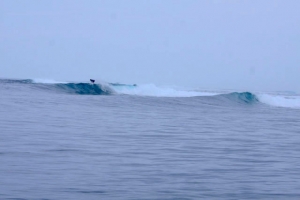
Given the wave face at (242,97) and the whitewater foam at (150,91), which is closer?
the wave face at (242,97)

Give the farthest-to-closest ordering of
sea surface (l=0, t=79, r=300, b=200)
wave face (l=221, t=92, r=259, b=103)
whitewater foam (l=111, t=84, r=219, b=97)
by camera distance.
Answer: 1. whitewater foam (l=111, t=84, r=219, b=97)
2. wave face (l=221, t=92, r=259, b=103)
3. sea surface (l=0, t=79, r=300, b=200)

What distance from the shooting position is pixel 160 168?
21.8 feet

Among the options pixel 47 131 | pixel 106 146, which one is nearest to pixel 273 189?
pixel 106 146

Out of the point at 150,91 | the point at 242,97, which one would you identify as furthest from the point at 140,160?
the point at 150,91

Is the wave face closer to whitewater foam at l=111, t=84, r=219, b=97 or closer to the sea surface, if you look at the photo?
whitewater foam at l=111, t=84, r=219, b=97

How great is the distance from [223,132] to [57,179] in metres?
6.16

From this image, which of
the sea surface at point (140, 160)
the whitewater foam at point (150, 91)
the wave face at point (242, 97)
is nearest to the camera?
the sea surface at point (140, 160)

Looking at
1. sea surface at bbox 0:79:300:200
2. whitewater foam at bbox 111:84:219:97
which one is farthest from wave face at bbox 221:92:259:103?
sea surface at bbox 0:79:300:200

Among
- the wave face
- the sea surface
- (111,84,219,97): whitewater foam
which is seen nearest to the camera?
the sea surface

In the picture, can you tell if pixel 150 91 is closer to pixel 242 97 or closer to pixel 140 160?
pixel 242 97

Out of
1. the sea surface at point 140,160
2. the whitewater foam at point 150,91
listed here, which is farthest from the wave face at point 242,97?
the sea surface at point 140,160

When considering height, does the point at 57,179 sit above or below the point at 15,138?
below

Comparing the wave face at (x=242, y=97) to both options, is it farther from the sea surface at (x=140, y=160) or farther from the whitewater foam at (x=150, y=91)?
the sea surface at (x=140, y=160)

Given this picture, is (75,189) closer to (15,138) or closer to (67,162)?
(67,162)
